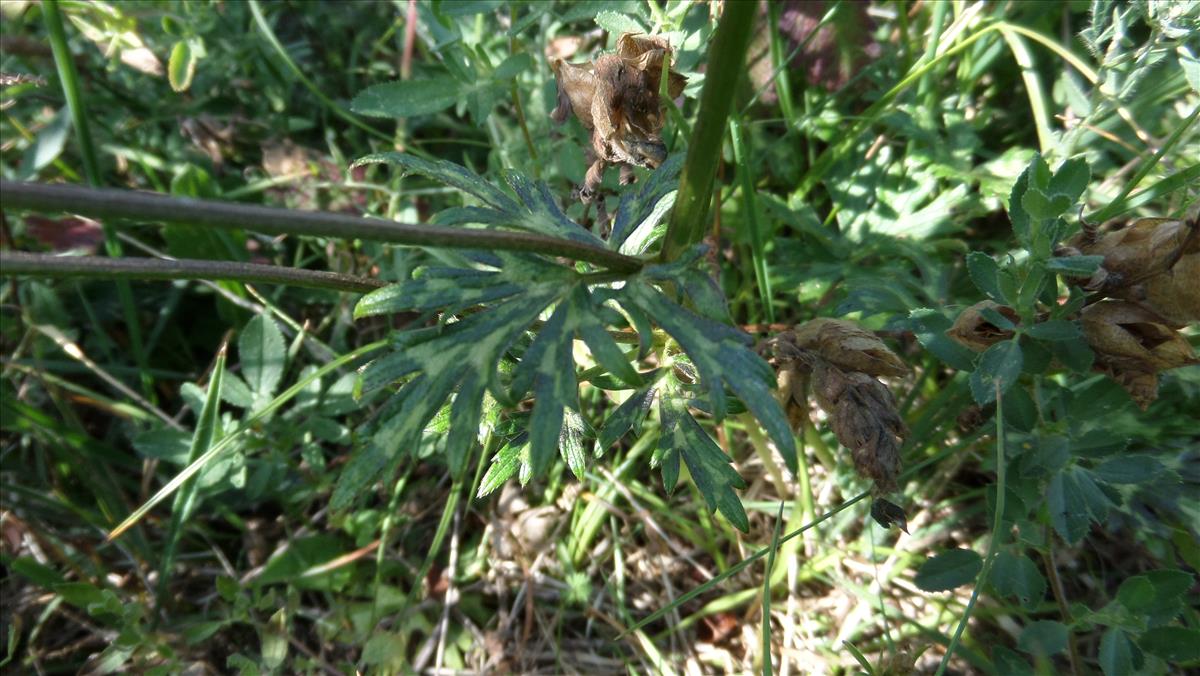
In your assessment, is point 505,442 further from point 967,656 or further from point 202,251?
point 202,251

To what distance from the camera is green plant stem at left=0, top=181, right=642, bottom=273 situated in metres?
0.78

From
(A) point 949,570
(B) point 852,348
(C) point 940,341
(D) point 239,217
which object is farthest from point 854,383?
(D) point 239,217

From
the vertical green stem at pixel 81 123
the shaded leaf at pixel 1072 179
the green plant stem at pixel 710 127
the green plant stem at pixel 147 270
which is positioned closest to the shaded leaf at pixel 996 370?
the shaded leaf at pixel 1072 179

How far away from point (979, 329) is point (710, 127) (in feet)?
2.15

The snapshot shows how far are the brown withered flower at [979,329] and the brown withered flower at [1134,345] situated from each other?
129 millimetres

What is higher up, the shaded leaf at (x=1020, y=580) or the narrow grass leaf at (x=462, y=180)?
the narrow grass leaf at (x=462, y=180)

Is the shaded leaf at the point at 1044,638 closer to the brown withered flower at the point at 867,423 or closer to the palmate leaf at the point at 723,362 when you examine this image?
the brown withered flower at the point at 867,423

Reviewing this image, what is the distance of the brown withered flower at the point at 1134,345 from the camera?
1.30 m

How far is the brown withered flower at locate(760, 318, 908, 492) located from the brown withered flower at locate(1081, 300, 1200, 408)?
33 cm

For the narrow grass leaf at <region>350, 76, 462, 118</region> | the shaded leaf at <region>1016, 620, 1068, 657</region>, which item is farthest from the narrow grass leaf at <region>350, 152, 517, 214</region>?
the shaded leaf at <region>1016, 620, 1068, 657</region>

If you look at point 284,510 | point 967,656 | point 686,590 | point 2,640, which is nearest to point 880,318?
point 967,656

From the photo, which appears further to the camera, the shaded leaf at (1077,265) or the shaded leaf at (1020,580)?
the shaded leaf at (1020,580)

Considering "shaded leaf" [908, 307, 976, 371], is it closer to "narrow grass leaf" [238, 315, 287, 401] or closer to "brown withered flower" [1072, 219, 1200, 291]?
"brown withered flower" [1072, 219, 1200, 291]

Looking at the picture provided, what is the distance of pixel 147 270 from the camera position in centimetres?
98
